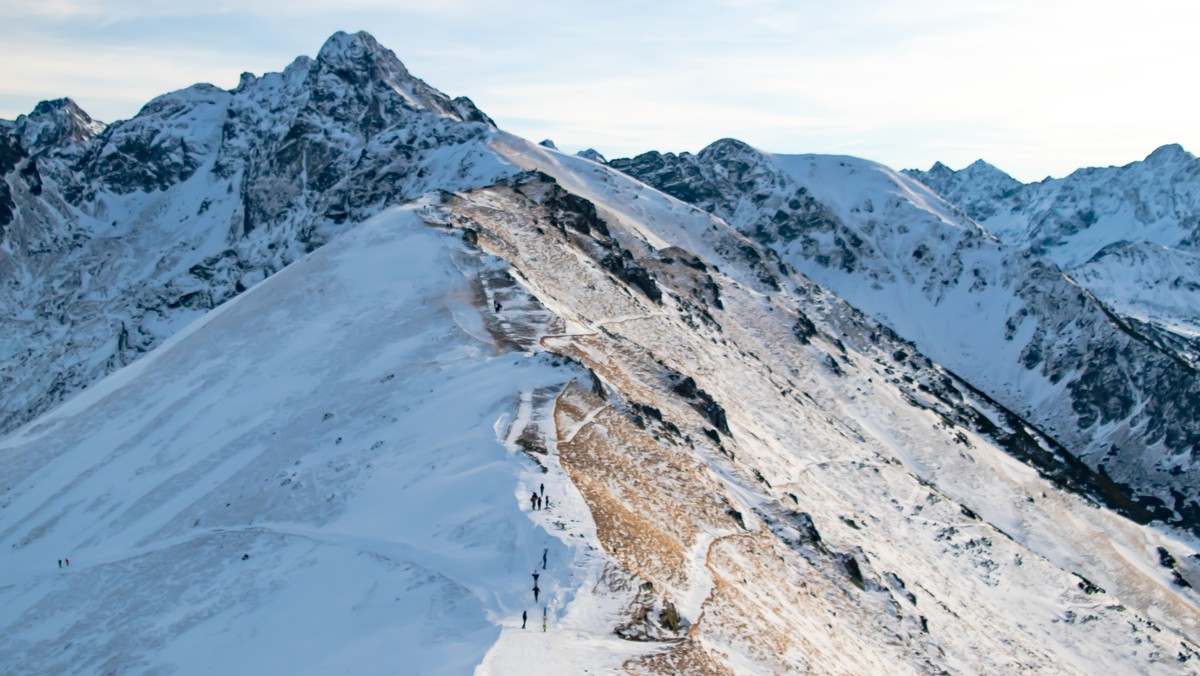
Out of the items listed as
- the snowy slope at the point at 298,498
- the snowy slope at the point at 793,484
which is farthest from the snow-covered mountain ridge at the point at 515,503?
the snowy slope at the point at 793,484

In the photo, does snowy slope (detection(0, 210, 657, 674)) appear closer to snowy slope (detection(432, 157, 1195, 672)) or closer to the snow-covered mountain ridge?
the snow-covered mountain ridge

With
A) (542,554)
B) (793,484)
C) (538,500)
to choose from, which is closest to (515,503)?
(538,500)

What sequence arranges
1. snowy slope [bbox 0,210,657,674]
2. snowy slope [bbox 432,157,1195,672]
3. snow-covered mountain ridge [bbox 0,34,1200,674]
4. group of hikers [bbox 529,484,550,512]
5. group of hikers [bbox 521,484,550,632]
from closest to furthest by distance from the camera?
group of hikers [bbox 521,484,550,632] → snowy slope [bbox 0,210,657,674] → snow-covered mountain ridge [bbox 0,34,1200,674] → group of hikers [bbox 529,484,550,512] → snowy slope [bbox 432,157,1195,672]

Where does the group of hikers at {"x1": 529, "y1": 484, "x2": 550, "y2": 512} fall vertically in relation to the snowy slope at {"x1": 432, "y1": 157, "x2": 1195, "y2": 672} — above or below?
above

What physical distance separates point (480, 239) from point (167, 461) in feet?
103

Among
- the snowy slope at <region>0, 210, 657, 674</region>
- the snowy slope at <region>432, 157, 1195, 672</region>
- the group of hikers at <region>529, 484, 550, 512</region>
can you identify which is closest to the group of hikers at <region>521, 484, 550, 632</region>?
the group of hikers at <region>529, 484, 550, 512</region>

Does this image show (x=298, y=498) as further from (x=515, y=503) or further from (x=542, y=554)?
(x=542, y=554)

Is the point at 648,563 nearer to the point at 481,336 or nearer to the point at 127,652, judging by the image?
the point at 127,652

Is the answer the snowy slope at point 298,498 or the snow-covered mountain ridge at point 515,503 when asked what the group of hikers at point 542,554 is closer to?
the snow-covered mountain ridge at point 515,503

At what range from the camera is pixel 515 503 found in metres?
32.1

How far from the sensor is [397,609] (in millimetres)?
27781

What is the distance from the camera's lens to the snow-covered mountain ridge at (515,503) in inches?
1132

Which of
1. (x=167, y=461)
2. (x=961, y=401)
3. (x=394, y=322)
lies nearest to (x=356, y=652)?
(x=167, y=461)

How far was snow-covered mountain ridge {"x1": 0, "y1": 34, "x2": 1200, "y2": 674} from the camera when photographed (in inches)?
1132
